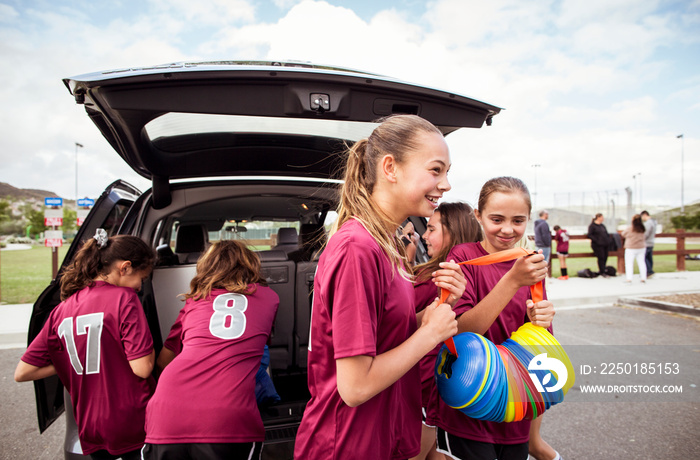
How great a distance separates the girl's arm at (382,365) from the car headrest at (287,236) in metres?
3.72

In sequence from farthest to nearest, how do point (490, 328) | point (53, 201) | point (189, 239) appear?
point (53, 201) < point (189, 239) < point (490, 328)

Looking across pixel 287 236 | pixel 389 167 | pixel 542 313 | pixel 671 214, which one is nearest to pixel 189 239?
pixel 287 236

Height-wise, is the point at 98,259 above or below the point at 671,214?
below

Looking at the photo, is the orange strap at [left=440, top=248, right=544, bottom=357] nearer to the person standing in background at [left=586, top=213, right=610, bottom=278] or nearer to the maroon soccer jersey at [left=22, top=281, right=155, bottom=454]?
the maroon soccer jersey at [left=22, top=281, right=155, bottom=454]

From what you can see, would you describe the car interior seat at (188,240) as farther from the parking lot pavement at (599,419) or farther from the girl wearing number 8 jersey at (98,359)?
the girl wearing number 8 jersey at (98,359)

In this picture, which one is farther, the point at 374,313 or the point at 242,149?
the point at 242,149

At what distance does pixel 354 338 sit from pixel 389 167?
1.85 ft

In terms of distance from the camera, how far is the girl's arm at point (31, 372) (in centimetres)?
200

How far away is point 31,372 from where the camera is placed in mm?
2016

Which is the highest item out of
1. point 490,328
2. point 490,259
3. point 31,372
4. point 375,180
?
point 375,180

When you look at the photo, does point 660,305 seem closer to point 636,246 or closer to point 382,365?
point 636,246

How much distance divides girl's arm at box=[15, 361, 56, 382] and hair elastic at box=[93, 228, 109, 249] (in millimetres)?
659

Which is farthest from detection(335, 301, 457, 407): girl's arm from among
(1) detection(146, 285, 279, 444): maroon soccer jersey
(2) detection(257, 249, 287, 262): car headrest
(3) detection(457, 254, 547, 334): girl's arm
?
(2) detection(257, 249, 287, 262): car headrest

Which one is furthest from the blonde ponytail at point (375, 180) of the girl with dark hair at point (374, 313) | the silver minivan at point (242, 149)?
the silver minivan at point (242, 149)
